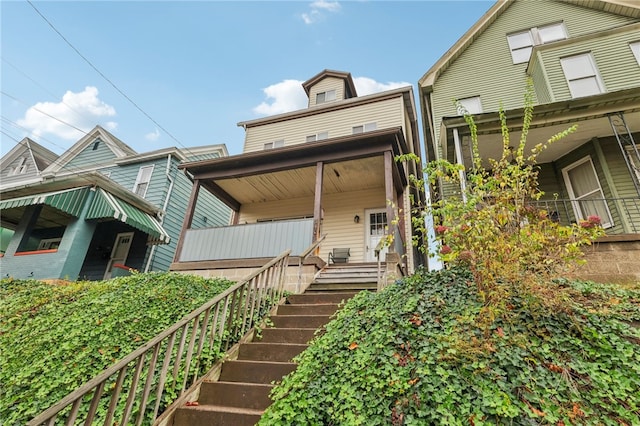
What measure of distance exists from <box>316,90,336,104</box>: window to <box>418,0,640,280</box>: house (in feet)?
12.1

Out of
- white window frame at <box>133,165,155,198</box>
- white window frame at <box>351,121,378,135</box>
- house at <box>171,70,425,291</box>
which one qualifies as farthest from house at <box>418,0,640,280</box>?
white window frame at <box>133,165,155,198</box>

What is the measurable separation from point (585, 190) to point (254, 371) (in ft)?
31.5

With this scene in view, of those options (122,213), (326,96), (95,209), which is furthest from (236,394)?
(326,96)

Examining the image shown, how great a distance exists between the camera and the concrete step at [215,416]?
111 inches

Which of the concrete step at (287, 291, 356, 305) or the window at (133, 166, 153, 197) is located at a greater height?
the window at (133, 166, 153, 197)

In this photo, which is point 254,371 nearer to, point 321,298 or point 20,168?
point 321,298

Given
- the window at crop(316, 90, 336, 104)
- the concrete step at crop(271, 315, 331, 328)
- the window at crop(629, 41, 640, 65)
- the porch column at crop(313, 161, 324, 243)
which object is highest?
the window at crop(316, 90, 336, 104)

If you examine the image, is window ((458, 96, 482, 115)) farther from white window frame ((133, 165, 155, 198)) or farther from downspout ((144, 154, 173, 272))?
white window frame ((133, 165, 155, 198))

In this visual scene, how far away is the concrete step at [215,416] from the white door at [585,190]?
9.10m

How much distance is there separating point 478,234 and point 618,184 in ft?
22.7

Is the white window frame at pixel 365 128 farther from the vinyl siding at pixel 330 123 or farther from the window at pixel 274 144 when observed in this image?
the window at pixel 274 144

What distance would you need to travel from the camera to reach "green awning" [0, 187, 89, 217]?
8.97 m

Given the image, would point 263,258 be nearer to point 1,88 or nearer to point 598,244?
point 598,244

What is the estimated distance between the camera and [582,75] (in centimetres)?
948
